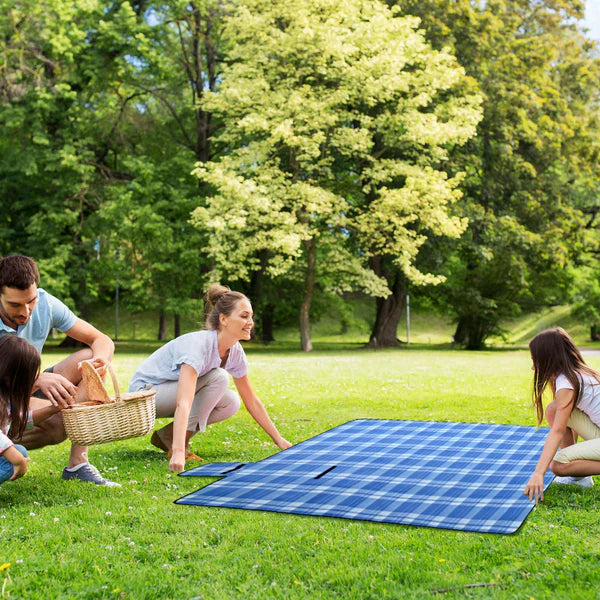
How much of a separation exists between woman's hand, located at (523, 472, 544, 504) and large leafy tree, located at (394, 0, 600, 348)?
21.3 m

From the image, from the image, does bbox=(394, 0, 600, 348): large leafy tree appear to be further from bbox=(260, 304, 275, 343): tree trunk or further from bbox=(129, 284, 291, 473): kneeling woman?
bbox=(129, 284, 291, 473): kneeling woman

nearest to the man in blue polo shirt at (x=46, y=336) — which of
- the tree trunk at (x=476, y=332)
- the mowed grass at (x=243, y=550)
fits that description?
the mowed grass at (x=243, y=550)

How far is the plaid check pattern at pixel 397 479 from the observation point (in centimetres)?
434

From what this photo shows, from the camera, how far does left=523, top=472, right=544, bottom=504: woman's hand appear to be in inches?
174

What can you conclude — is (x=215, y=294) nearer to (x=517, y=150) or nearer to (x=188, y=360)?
(x=188, y=360)

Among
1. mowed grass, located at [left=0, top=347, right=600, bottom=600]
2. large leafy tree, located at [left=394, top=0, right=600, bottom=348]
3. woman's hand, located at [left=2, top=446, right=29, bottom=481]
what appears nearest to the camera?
mowed grass, located at [left=0, top=347, right=600, bottom=600]

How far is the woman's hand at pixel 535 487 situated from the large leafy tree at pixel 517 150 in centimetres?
2129

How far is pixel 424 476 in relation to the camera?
5254 millimetres

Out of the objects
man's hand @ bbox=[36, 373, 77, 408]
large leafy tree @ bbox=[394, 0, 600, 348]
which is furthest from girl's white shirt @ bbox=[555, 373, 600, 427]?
large leafy tree @ bbox=[394, 0, 600, 348]

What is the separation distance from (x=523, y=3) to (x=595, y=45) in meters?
3.75

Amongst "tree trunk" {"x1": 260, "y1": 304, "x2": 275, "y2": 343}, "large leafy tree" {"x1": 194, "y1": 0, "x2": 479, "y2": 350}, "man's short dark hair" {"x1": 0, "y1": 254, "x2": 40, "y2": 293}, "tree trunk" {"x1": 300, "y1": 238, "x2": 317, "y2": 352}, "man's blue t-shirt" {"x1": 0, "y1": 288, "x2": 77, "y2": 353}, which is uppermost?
"large leafy tree" {"x1": 194, "y1": 0, "x2": 479, "y2": 350}

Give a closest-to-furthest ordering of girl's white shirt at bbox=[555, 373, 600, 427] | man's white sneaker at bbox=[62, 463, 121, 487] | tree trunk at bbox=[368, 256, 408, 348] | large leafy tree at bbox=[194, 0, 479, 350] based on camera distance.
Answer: girl's white shirt at bbox=[555, 373, 600, 427] < man's white sneaker at bbox=[62, 463, 121, 487] < large leafy tree at bbox=[194, 0, 479, 350] < tree trunk at bbox=[368, 256, 408, 348]

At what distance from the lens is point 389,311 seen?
1109 inches

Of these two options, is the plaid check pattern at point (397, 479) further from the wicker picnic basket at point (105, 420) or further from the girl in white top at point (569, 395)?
the wicker picnic basket at point (105, 420)
